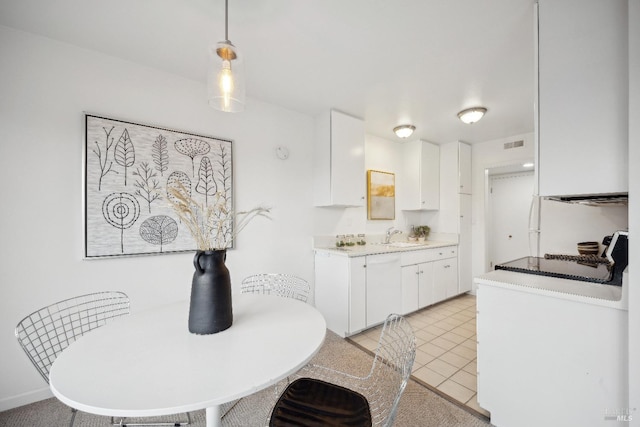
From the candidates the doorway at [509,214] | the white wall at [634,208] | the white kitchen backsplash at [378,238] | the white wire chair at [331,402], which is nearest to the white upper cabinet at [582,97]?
the white wall at [634,208]

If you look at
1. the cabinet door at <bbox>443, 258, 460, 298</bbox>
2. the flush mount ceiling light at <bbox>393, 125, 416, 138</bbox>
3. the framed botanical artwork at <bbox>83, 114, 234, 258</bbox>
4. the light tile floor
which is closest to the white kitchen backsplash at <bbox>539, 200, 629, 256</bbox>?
the cabinet door at <bbox>443, 258, 460, 298</bbox>

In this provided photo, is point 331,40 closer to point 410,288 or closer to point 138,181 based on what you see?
point 138,181

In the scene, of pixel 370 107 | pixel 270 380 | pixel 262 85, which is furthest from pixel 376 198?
pixel 270 380

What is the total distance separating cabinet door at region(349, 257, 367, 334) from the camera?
8.64 feet

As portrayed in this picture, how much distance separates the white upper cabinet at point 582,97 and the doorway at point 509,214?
304 centimetres

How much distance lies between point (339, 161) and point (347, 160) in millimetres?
129

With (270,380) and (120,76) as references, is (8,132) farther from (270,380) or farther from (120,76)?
(270,380)

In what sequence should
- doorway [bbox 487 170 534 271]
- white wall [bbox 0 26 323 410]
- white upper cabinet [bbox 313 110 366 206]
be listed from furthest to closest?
doorway [bbox 487 170 534 271] < white upper cabinet [bbox 313 110 366 206] < white wall [bbox 0 26 323 410]

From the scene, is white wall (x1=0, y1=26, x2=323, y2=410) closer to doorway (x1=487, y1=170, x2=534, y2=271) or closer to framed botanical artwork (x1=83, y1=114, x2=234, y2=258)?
framed botanical artwork (x1=83, y1=114, x2=234, y2=258)

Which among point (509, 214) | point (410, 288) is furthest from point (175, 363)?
point (509, 214)

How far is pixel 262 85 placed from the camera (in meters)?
2.40

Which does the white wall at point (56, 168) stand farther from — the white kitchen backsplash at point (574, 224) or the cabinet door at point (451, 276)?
the white kitchen backsplash at point (574, 224)

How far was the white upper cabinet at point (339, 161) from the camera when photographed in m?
2.89

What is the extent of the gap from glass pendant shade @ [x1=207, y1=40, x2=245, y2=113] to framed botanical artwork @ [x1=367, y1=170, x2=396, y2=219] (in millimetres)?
2631
